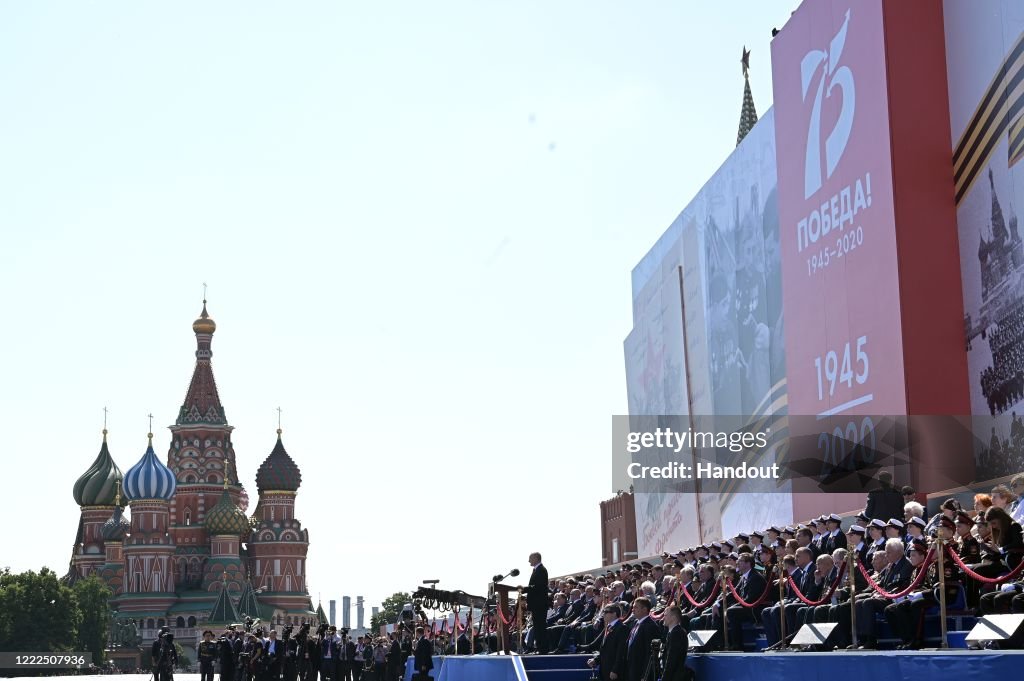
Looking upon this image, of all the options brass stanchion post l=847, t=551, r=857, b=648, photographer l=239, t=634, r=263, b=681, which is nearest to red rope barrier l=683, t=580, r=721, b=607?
brass stanchion post l=847, t=551, r=857, b=648

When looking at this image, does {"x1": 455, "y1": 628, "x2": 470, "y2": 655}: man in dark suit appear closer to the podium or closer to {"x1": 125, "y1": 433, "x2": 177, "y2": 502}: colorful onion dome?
the podium

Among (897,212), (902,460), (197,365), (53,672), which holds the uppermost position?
(197,365)

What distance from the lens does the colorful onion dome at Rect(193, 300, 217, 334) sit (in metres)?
108

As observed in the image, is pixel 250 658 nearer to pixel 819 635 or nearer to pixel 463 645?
pixel 463 645

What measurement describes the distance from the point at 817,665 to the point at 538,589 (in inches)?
231

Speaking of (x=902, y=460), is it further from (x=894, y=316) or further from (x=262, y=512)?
(x=262, y=512)

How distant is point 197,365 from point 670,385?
7105 centimetres

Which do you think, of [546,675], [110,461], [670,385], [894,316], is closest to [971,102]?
[894,316]

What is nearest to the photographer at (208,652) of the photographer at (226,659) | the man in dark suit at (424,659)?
the photographer at (226,659)

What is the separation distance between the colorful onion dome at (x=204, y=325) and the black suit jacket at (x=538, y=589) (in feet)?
307

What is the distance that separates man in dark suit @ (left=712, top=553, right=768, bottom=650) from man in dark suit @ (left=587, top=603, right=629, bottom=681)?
1166 millimetres

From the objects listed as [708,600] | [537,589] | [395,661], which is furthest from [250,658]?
[708,600]

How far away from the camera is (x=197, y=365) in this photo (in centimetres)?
10475
